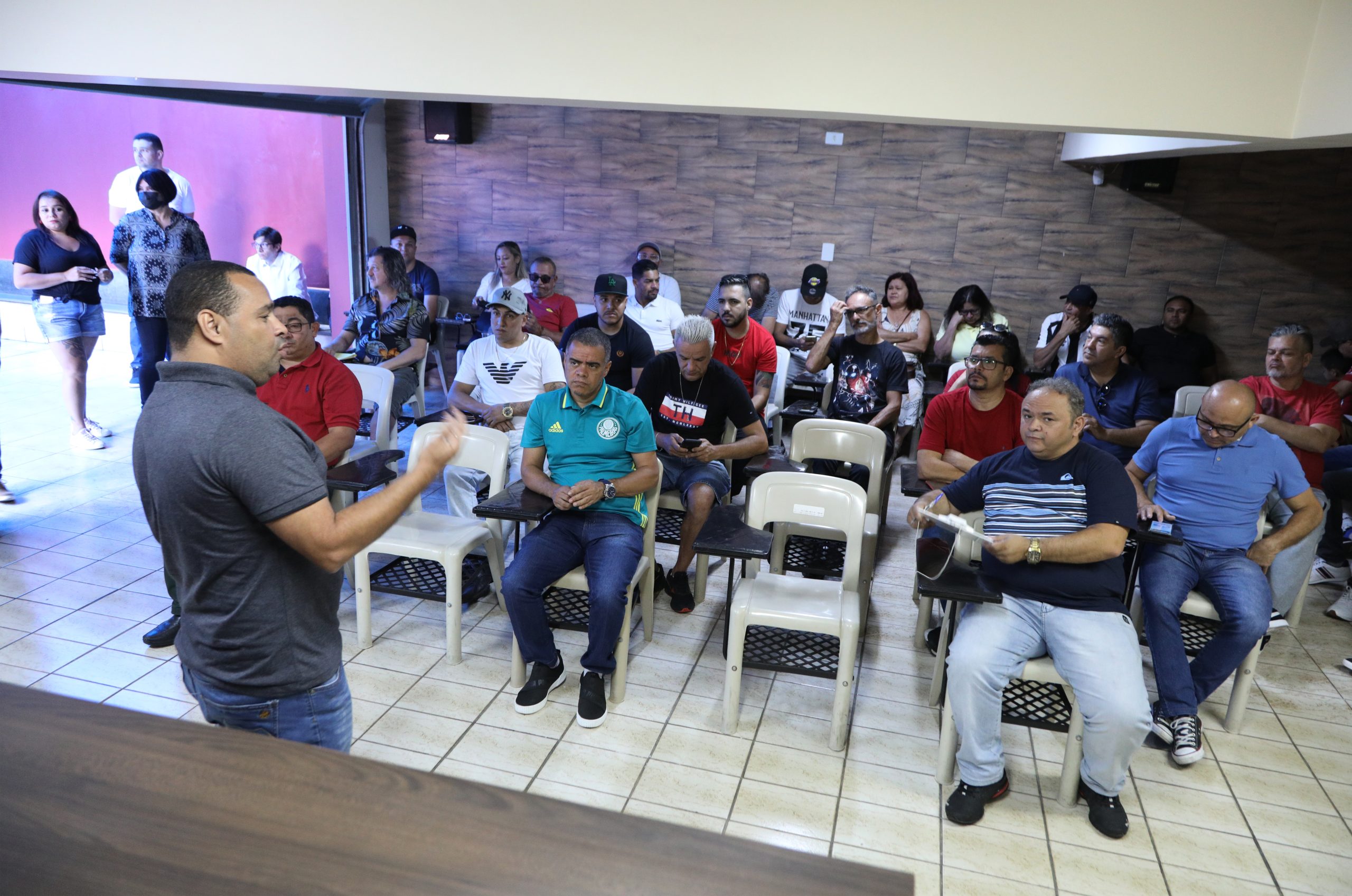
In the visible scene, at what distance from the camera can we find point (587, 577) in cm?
337

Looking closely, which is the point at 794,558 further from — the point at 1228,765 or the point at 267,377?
the point at 267,377

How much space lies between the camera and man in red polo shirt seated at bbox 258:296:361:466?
386 centimetres

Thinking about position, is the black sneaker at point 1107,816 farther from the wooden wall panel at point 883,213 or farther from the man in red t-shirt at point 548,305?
the wooden wall panel at point 883,213

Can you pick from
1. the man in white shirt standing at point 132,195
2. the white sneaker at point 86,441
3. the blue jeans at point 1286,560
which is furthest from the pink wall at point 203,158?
the blue jeans at point 1286,560

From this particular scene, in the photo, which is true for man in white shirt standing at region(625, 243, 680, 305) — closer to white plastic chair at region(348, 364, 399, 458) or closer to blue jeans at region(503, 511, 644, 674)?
white plastic chair at region(348, 364, 399, 458)

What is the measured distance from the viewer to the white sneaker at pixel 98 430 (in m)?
5.92

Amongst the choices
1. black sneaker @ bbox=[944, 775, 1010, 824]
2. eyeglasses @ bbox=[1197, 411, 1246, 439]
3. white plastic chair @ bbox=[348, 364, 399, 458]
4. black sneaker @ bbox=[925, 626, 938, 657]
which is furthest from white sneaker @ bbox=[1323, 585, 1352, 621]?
white plastic chair @ bbox=[348, 364, 399, 458]

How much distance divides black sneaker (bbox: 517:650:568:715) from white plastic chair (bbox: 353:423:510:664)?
425 mm

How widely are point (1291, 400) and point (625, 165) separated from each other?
533cm

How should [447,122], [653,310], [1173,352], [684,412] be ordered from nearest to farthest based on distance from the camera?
[684,412] < [653,310] < [1173,352] < [447,122]

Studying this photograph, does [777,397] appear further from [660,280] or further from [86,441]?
[86,441]

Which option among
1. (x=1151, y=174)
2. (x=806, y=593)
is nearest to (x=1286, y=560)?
(x=806, y=593)

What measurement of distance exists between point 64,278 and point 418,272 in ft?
8.44

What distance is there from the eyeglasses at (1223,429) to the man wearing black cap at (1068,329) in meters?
3.12
